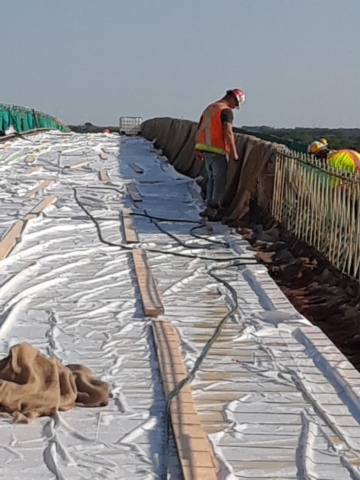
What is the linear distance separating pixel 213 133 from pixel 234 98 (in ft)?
1.73

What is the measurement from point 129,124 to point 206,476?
49279mm

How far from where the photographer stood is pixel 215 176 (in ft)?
38.7

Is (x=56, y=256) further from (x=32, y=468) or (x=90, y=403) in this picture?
Answer: (x=32, y=468)

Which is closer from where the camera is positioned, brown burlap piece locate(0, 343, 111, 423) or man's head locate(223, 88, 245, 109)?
brown burlap piece locate(0, 343, 111, 423)

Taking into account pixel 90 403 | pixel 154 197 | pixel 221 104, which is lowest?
pixel 154 197

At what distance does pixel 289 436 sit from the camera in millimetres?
4285

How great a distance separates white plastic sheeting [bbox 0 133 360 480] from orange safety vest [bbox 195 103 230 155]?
1.58 m

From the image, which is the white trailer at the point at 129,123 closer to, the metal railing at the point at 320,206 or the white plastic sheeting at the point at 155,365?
the metal railing at the point at 320,206

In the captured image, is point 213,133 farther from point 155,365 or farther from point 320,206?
point 155,365

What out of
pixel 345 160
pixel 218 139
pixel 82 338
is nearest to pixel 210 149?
pixel 218 139

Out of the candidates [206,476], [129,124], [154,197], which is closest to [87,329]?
[206,476]

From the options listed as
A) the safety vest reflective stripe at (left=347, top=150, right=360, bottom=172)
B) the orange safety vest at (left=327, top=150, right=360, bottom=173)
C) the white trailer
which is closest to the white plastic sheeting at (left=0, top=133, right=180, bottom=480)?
the orange safety vest at (left=327, top=150, right=360, bottom=173)

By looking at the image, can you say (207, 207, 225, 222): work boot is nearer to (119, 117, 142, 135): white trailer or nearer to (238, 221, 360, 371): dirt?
(238, 221, 360, 371): dirt

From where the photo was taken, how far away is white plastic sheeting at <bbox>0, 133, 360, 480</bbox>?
3.98 meters
